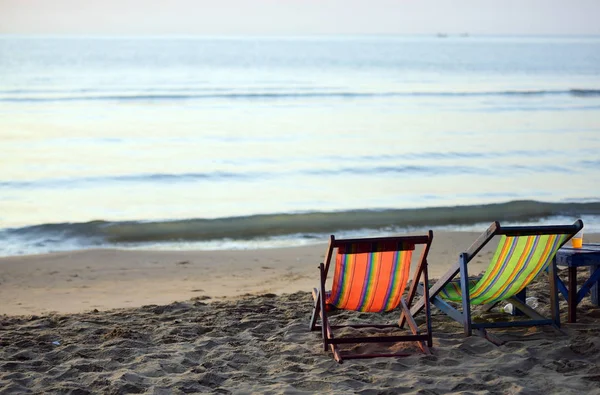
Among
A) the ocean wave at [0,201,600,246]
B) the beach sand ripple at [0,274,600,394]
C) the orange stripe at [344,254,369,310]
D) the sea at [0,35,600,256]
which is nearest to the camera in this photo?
the beach sand ripple at [0,274,600,394]

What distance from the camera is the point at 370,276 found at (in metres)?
4.85

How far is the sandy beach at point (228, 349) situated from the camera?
4332mm

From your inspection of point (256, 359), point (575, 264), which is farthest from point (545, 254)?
point (256, 359)

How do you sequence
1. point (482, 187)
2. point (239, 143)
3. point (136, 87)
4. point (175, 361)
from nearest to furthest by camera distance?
point (175, 361) < point (482, 187) < point (239, 143) < point (136, 87)

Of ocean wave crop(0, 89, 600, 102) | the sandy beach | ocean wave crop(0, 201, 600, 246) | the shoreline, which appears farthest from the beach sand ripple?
ocean wave crop(0, 89, 600, 102)

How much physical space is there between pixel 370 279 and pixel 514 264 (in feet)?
3.06

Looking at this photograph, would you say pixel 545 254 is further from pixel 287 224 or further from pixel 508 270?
pixel 287 224

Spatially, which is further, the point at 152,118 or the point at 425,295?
the point at 152,118

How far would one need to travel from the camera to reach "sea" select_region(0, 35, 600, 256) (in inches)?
438

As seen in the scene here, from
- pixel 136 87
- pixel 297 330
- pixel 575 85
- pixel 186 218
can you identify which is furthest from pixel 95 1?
pixel 297 330

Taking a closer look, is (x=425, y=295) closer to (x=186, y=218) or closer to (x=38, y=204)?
(x=186, y=218)

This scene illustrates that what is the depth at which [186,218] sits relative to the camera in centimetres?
1141

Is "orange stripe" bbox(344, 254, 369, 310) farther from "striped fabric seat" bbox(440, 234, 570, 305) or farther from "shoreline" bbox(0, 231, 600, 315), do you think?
"shoreline" bbox(0, 231, 600, 315)

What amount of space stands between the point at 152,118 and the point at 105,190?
12199 millimetres
